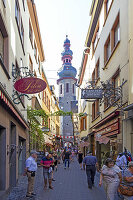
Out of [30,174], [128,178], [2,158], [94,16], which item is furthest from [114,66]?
[128,178]

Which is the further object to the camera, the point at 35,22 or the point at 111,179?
the point at 35,22

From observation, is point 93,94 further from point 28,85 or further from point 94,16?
point 94,16

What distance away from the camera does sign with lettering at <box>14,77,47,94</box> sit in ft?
31.2

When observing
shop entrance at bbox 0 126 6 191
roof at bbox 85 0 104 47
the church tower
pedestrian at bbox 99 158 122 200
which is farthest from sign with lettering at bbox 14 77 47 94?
the church tower

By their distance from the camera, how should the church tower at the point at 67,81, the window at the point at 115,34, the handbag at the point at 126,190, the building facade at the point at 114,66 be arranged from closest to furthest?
the handbag at the point at 126,190 → the building facade at the point at 114,66 → the window at the point at 115,34 → the church tower at the point at 67,81

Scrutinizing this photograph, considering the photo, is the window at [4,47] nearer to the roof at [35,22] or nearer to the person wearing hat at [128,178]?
the person wearing hat at [128,178]

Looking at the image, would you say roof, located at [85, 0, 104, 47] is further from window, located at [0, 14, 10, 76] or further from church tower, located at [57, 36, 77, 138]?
church tower, located at [57, 36, 77, 138]

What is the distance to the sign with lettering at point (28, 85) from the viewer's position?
9.50 metres

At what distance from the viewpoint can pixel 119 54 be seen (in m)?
13.6

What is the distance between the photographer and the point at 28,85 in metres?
9.55

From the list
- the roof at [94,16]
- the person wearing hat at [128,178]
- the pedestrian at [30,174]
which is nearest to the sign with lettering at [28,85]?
the pedestrian at [30,174]

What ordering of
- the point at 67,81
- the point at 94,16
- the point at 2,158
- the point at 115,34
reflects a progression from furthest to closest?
the point at 67,81
the point at 94,16
the point at 115,34
the point at 2,158

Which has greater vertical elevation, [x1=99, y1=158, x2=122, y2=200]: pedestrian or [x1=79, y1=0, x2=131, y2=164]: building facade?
[x1=79, y1=0, x2=131, y2=164]: building facade

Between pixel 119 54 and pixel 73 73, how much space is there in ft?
259
